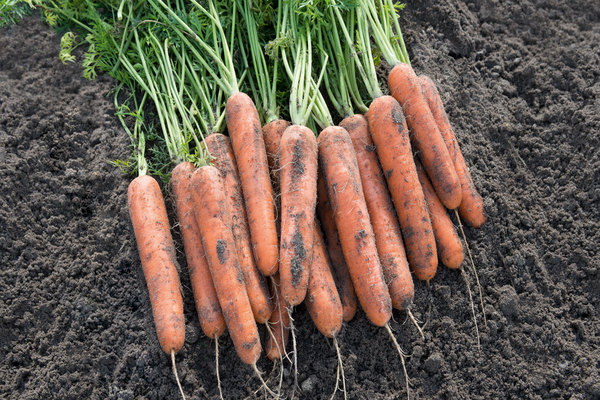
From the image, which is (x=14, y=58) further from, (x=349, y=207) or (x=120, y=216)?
(x=349, y=207)

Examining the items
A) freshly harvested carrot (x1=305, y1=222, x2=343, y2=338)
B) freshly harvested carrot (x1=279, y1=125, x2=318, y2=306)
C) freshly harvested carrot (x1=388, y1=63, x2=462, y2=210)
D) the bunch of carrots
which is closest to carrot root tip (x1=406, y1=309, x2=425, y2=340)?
the bunch of carrots

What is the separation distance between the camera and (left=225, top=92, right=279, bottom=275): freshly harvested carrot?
8.98 ft

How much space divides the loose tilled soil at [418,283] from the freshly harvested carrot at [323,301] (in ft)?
0.35

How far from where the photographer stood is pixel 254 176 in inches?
113

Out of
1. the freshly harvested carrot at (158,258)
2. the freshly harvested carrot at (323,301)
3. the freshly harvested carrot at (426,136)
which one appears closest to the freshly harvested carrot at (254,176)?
the freshly harvested carrot at (323,301)

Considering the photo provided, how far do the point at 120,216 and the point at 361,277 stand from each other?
1413 millimetres

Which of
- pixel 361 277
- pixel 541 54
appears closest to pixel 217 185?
pixel 361 277

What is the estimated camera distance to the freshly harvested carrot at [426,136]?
2.98m

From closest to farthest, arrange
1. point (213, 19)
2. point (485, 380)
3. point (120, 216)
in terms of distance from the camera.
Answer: point (485, 380) < point (120, 216) < point (213, 19)

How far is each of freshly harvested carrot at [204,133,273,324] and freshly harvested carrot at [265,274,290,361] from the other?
0.17 ft

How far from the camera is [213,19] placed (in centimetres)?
319

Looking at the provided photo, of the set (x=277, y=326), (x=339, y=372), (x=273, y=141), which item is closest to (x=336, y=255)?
(x=277, y=326)

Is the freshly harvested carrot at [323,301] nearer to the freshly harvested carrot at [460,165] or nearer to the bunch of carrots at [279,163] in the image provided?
the bunch of carrots at [279,163]

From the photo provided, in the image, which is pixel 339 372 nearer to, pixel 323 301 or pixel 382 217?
pixel 323 301
